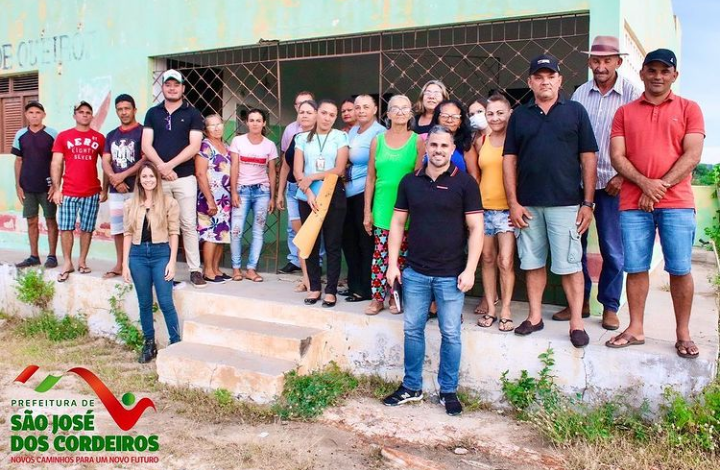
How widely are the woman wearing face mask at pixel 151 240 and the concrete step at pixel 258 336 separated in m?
0.34

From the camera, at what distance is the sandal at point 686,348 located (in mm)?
3512

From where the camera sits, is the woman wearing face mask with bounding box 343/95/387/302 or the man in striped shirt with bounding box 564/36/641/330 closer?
the man in striped shirt with bounding box 564/36/641/330

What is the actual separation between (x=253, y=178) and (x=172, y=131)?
2.60 feet

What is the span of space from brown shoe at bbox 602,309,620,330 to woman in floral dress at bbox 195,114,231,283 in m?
3.25

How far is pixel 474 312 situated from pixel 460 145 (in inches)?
50.2

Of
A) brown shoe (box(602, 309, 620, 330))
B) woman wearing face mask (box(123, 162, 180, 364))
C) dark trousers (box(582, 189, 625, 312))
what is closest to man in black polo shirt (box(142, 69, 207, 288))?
woman wearing face mask (box(123, 162, 180, 364))

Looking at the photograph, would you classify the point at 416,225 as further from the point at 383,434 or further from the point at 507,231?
the point at 383,434

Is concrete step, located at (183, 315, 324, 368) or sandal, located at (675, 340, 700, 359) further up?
sandal, located at (675, 340, 700, 359)

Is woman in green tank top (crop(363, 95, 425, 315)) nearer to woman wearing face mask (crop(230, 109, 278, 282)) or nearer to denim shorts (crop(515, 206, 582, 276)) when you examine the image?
denim shorts (crop(515, 206, 582, 276))

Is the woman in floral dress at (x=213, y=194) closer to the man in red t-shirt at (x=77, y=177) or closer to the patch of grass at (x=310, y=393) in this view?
the man in red t-shirt at (x=77, y=177)

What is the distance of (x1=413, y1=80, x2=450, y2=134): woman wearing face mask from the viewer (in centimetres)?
436

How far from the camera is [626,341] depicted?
3.72m

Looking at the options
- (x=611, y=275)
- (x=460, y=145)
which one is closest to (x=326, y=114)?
(x=460, y=145)

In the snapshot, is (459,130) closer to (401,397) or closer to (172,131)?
(401,397)
